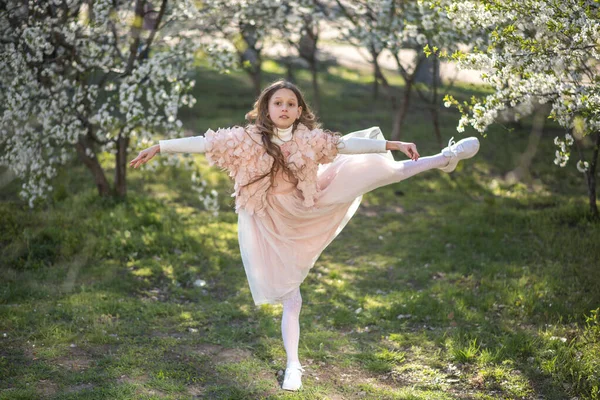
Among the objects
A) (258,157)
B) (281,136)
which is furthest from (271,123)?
(258,157)

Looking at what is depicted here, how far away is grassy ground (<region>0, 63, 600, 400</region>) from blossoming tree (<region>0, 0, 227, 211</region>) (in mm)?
923

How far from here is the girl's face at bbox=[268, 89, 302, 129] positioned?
4.40 metres

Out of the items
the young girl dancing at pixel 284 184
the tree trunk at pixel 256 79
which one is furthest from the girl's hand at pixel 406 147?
the tree trunk at pixel 256 79

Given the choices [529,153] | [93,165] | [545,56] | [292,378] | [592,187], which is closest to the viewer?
[292,378]

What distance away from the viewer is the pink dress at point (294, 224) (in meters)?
4.45

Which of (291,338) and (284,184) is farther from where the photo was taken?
(284,184)

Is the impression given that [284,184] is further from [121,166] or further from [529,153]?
[529,153]

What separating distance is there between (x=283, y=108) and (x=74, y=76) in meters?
4.21

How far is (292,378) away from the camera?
433 centimetres

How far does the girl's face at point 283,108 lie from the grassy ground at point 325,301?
5.83 ft

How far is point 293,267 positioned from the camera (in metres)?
4.51

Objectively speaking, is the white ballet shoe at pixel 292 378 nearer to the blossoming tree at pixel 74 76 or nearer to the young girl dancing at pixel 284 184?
the young girl dancing at pixel 284 184

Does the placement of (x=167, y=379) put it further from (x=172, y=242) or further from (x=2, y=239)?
(x=2, y=239)

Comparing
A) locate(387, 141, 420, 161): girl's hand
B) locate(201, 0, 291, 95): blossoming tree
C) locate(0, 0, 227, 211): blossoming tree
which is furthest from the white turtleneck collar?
locate(201, 0, 291, 95): blossoming tree
